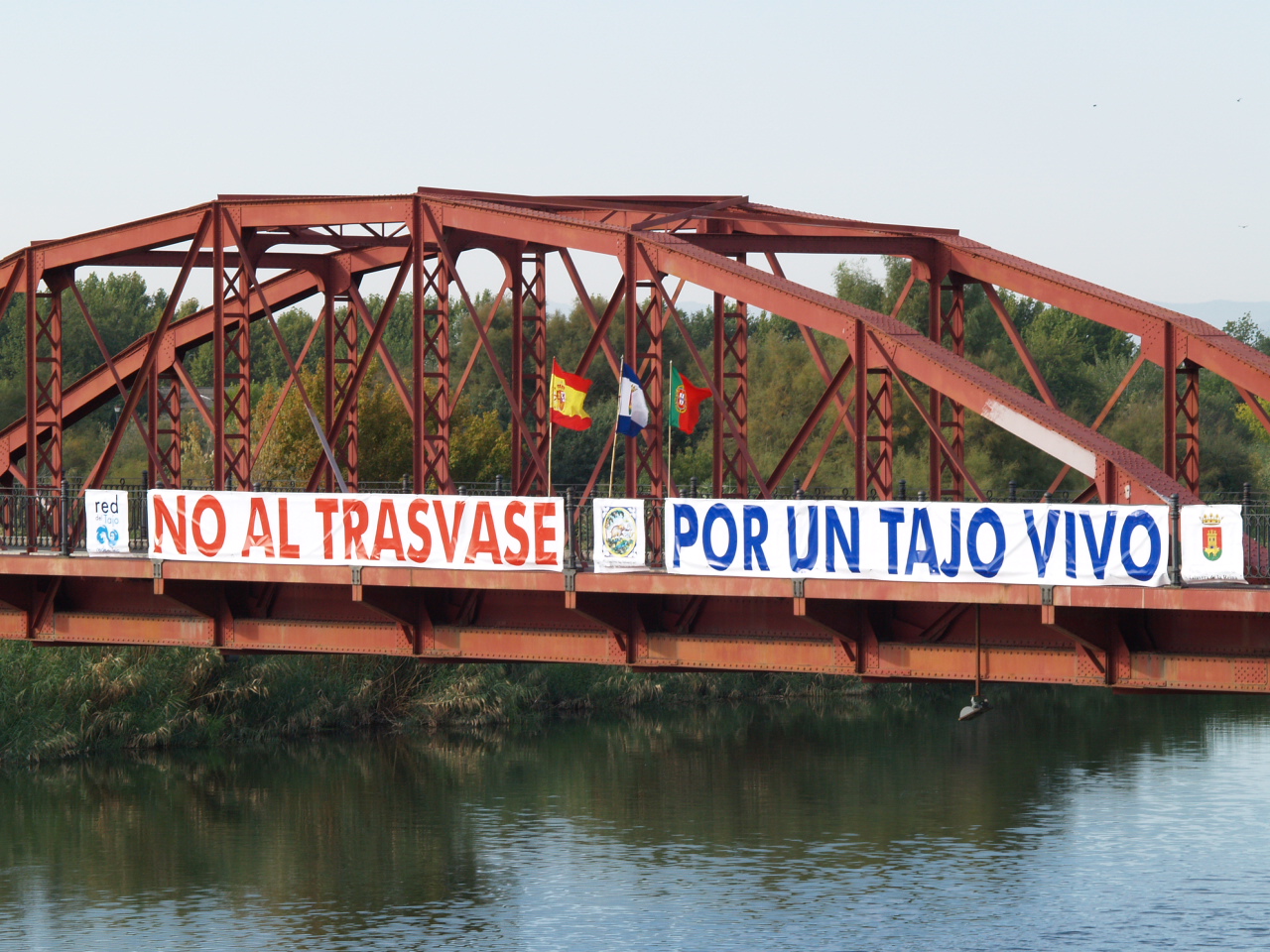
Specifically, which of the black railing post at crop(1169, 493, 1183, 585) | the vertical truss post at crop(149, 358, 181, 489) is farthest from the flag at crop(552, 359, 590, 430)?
the black railing post at crop(1169, 493, 1183, 585)

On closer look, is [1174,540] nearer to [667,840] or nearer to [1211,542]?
[1211,542]

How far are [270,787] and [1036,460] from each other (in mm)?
37859

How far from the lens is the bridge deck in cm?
2253

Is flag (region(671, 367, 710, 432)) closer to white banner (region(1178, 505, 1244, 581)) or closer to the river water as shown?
the river water

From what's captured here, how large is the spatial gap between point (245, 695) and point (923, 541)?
115 ft

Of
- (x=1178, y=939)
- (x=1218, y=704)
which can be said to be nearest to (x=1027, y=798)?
(x=1178, y=939)

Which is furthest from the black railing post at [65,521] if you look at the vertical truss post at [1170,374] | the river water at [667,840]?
the vertical truss post at [1170,374]

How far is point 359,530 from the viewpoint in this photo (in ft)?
92.1

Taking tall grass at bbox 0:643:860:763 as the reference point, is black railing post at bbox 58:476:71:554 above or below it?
above

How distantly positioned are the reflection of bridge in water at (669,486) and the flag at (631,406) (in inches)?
11.8

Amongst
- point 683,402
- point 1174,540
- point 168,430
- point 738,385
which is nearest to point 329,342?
point 168,430

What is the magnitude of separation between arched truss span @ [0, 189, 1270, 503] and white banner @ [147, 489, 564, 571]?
274 cm

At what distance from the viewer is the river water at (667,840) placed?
35719 millimetres

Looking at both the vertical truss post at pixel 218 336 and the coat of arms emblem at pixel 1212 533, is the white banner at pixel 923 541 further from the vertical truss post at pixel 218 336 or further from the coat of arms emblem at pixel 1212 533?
the vertical truss post at pixel 218 336
